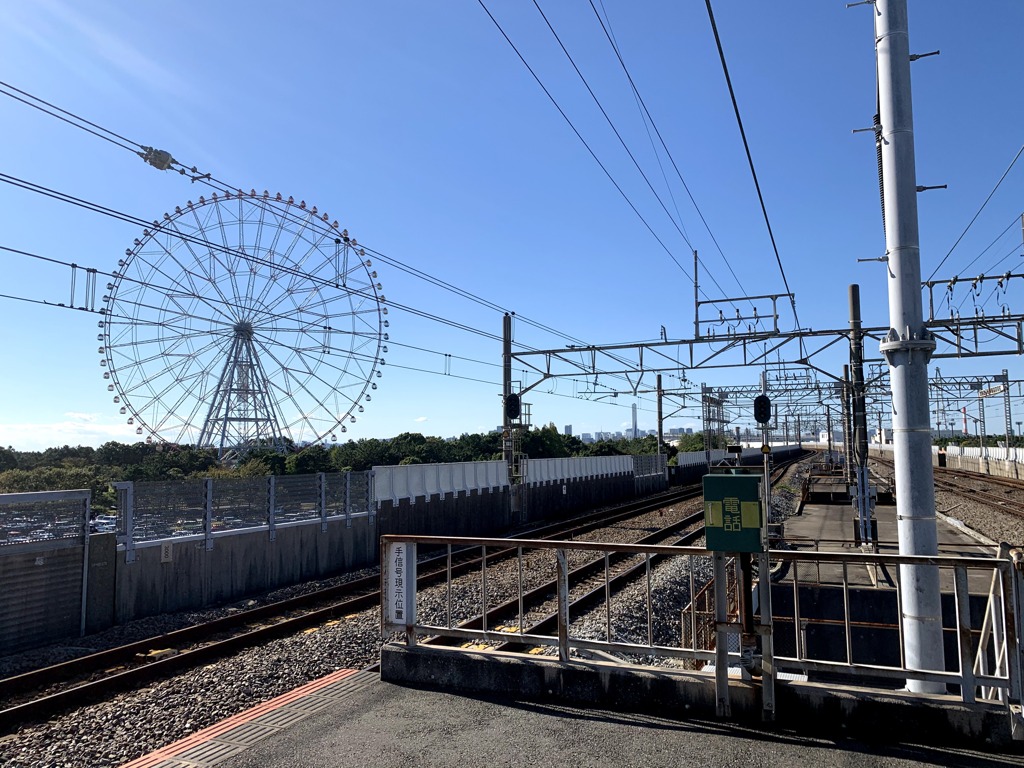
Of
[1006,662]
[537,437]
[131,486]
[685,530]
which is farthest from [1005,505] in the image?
[537,437]

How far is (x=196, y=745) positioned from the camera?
543 cm

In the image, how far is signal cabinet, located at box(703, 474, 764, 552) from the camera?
17.5ft

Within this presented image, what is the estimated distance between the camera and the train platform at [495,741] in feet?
15.6

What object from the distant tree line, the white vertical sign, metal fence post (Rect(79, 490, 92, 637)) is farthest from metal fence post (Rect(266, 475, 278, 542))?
the white vertical sign

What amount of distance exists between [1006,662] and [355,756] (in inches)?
180

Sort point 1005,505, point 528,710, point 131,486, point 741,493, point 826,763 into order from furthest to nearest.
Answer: point 1005,505, point 131,486, point 528,710, point 741,493, point 826,763

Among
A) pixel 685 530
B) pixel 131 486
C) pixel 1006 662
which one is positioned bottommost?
pixel 685 530

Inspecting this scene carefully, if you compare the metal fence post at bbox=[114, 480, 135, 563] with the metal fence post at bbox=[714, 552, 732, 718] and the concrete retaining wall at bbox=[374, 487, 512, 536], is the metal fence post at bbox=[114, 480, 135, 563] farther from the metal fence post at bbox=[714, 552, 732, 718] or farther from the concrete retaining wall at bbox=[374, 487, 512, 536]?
the metal fence post at bbox=[714, 552, 732, 718]

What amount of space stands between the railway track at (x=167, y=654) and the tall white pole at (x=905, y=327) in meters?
3.76

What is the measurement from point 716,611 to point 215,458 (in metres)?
40.6

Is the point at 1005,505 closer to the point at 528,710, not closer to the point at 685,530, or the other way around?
the point at 685,530

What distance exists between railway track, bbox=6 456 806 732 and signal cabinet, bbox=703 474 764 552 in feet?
8.32

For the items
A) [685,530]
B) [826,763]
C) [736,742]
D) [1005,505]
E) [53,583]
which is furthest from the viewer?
[1005,505]

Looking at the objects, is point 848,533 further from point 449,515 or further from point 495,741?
point 495,741
